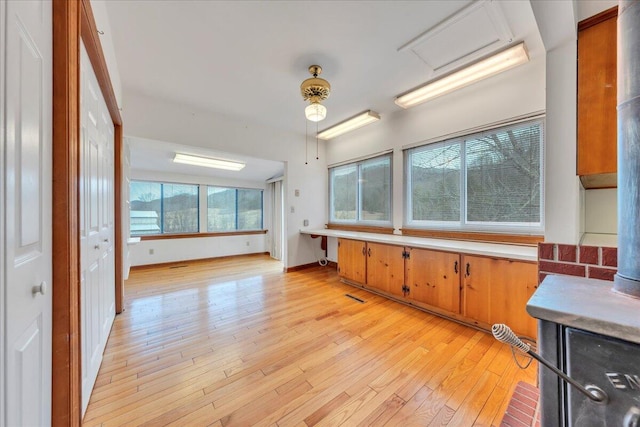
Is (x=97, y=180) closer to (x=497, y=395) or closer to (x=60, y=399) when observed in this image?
(x=60, y=399)

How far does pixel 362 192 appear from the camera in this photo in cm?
438

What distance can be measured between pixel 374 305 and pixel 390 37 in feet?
9.14

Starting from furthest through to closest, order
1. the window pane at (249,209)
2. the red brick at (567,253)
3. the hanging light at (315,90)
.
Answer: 1. the window pane at (249,209)
2. the hanging light at (315,90)
3. the red brick at (567,253)

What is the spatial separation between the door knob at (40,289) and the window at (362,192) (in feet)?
12.1

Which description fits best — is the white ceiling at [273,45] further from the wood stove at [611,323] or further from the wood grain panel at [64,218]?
the wood stove at [611,323]

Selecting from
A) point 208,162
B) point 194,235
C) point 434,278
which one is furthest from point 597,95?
point 194,235

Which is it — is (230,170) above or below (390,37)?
below

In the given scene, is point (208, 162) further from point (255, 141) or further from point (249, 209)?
point (249, 209)

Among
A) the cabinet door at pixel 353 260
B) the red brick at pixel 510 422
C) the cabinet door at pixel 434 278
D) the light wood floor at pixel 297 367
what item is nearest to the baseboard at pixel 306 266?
the cabinet door at pixel 353 260

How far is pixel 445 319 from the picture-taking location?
8.36 ft

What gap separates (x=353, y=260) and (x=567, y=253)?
2.58 meters

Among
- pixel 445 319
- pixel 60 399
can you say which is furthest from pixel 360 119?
pixel 60 399

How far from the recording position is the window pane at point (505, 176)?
245cm

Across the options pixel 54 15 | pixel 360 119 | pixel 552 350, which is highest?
pixel 360 119
